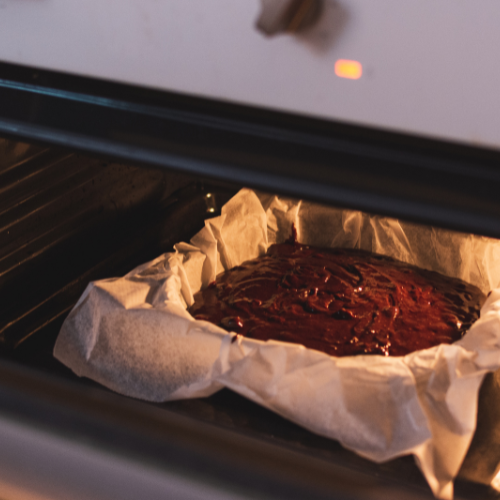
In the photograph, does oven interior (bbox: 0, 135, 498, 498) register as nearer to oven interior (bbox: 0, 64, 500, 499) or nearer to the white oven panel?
oven interior (bbox: 0, 64, 500, 499)

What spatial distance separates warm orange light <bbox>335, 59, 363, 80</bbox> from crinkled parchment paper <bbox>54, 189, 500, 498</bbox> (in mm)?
448

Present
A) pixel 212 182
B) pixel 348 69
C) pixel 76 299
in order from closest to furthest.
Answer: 1. pixel 348 69
2. pixel 212 182
3. pixel 76 299

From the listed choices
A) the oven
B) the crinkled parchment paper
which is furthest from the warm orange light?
the crinkled parchment paper

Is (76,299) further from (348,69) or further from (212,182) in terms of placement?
(348,69)

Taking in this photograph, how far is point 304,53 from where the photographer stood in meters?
0.41

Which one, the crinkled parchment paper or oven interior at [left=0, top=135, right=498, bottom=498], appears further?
the crinkled parchment paper

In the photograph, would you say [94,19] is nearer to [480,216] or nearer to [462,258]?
[480,216]

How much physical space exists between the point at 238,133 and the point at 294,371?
409 millimetres

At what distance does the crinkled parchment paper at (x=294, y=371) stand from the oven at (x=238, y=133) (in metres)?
0.05

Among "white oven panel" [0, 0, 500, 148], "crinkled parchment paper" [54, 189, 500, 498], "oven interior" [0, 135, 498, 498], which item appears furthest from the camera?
"crinkled parchment paper" [54, 189, 500, 498]

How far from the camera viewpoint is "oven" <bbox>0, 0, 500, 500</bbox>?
1.27ft

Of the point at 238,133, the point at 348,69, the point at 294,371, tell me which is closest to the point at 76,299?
the point at 294,371

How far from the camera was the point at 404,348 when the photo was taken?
986mm

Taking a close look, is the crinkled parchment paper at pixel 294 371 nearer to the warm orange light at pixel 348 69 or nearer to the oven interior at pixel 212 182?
the oven interior at pixel 212 182
